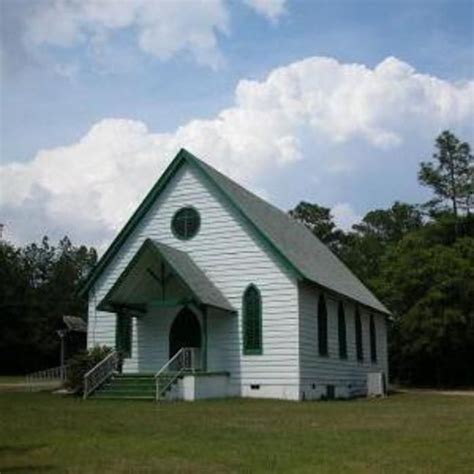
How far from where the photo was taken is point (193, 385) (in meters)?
27.8

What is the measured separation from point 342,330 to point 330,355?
7.94ft

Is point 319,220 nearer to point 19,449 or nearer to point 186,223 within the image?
point 186,223

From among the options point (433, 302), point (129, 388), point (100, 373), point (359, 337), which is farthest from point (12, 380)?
point (129, 388)

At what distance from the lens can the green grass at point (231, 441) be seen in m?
11.2

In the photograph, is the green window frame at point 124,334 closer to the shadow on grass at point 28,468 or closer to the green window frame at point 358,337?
the green window frame at point 358,337

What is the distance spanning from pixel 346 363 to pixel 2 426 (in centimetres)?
2187

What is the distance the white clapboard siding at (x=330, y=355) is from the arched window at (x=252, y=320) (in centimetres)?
153

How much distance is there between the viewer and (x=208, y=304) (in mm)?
29328

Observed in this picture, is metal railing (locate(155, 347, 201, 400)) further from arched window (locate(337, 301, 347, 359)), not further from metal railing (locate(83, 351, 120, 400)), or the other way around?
arched window (locate(337, 301, 347, 359))

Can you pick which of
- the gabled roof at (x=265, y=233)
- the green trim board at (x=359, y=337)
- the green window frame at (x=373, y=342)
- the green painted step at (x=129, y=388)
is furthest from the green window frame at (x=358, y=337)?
the green painted step at (x=129, y=388)

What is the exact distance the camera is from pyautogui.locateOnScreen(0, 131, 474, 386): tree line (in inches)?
1971

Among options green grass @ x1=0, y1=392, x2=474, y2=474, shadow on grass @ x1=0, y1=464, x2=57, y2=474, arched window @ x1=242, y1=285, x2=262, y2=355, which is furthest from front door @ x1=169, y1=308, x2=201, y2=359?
shadow on grass @ x1=0, y1=464, x2=57, y2=474

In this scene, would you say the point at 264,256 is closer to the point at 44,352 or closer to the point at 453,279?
the point at 453,279

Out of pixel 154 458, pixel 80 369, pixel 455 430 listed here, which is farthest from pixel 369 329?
pixel 154 458
